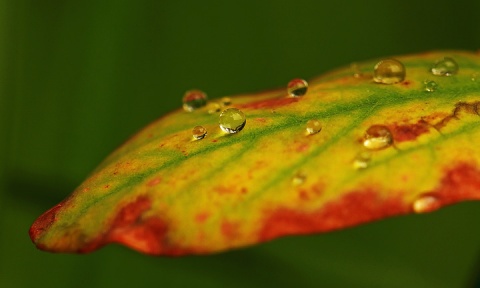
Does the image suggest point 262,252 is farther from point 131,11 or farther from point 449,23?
point 449,23

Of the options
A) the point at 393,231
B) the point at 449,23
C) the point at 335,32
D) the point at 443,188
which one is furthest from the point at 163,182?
the point at 449,23

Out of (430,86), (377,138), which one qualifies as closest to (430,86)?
(430,86)

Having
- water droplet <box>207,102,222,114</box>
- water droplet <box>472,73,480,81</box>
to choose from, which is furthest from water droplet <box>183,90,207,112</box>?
water droplet <box>472,73,480,81</box>

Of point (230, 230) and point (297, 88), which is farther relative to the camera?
point (297, 88)

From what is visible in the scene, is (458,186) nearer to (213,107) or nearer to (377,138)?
(377,138)

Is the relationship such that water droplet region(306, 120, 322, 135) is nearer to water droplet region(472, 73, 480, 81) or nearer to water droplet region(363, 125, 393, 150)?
water droplet region(363, 125, 393, 150)

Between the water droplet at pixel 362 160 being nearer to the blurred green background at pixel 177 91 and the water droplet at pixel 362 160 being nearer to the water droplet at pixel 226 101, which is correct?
the water droplet at pixel 226 101
